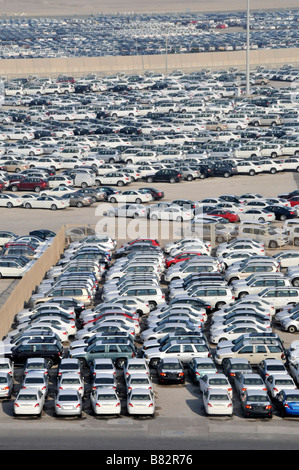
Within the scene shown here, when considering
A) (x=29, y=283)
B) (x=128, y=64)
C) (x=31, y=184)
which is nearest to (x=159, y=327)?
(x=29, y=283)

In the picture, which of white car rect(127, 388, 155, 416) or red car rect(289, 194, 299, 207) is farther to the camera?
red car rect(289, 194, 299, 207)

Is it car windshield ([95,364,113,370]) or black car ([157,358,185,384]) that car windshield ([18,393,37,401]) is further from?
black car ([157,358,185,384])

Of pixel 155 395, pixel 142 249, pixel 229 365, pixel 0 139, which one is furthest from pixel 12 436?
pixel 0 139

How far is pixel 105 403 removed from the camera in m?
36.2

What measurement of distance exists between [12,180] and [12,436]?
4078cm

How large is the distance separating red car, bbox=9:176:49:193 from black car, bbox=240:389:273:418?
39.4 meters

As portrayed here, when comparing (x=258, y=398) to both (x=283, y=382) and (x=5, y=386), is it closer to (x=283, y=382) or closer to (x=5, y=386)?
(x=283, y=382)

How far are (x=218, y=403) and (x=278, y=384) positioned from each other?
2555mm

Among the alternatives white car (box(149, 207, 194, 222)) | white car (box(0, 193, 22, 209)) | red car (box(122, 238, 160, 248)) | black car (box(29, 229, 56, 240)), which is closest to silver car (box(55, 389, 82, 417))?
red car (box(122, 238, 160, 248))

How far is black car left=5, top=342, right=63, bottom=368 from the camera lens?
135 feet

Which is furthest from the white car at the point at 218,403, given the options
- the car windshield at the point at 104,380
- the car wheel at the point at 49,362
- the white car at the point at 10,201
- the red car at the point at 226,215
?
the white car at the point at 10,201

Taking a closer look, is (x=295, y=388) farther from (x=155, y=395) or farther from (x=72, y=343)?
(x=72, y=343)

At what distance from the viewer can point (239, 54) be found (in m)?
142

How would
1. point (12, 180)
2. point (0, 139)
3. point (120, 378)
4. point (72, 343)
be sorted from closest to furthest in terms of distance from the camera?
1. point (120, 378)
2. point (72, 343)
3. point (12, 180)
4. point (0, 139)
